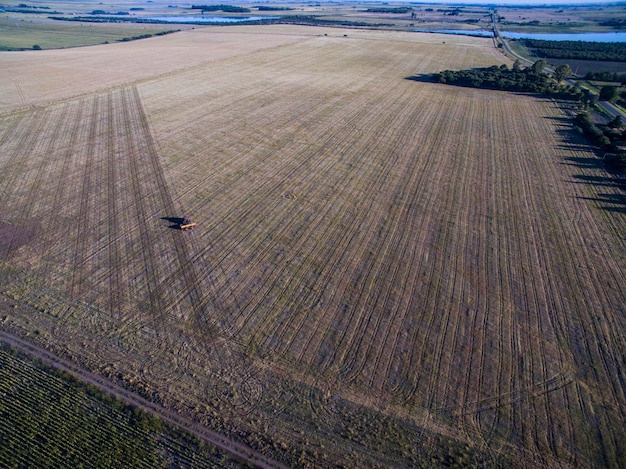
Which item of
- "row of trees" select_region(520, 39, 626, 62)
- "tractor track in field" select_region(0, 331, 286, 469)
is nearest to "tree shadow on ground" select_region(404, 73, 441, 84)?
"row of trees" select_region(520, 39, 626, 62)

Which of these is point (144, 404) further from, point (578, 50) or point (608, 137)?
point (578, 50)

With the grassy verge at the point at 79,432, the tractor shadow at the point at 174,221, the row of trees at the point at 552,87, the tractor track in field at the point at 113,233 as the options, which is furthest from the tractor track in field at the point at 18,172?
the row of trees at the point at 552,87

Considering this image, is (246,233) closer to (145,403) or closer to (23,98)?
(145,403)

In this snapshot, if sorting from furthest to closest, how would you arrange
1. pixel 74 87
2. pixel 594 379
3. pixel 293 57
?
pixel 293 57, pixel 74 87, pixel 594 379

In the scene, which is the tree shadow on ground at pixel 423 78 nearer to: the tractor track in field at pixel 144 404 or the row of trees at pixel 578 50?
the row of trees at pixel 578 50

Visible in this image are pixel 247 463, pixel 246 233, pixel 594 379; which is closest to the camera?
pixel 247 463

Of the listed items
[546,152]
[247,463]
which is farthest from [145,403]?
[546,152]
